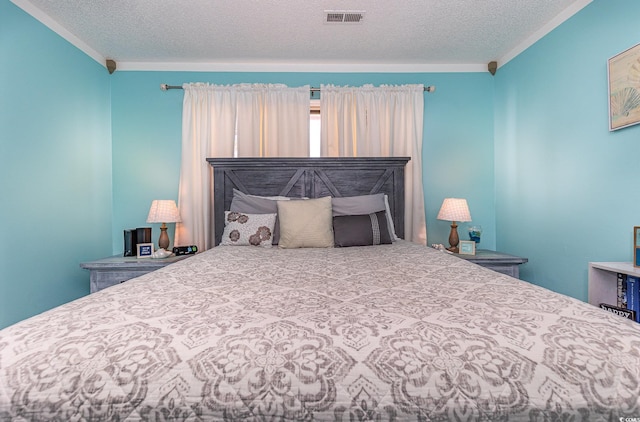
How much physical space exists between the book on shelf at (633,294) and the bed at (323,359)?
126 cm

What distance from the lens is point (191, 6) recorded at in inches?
90.4

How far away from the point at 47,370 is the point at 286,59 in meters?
3.16

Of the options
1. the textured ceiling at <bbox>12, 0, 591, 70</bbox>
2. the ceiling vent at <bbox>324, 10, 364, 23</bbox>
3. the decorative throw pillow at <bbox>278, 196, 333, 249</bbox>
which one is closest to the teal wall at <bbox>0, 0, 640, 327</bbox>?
the textured ceiling at <bbox>12, 0, 591, 70</bbox>

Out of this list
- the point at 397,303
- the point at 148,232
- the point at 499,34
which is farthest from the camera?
the point at 148,232

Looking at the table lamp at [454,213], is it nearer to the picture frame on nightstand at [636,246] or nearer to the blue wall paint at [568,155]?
the blue wall paint at [568,155]

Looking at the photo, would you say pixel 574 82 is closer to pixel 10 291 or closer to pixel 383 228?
pixel 383 228

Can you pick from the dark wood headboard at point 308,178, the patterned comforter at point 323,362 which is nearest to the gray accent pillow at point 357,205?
the dark wood headboard at point 308,178

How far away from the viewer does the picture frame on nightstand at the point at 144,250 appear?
280cm

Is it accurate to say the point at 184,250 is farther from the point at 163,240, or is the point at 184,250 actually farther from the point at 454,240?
the point at 454,240

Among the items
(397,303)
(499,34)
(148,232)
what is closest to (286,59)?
(499,34)

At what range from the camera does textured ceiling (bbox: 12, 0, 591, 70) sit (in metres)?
2.31

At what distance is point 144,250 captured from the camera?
2814mm

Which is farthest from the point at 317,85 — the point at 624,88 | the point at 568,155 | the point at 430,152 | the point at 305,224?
the point at 624,88

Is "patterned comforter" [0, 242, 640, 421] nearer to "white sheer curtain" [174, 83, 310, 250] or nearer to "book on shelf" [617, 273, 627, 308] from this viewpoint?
"book on shelf" [617, 273, 627, 308]
